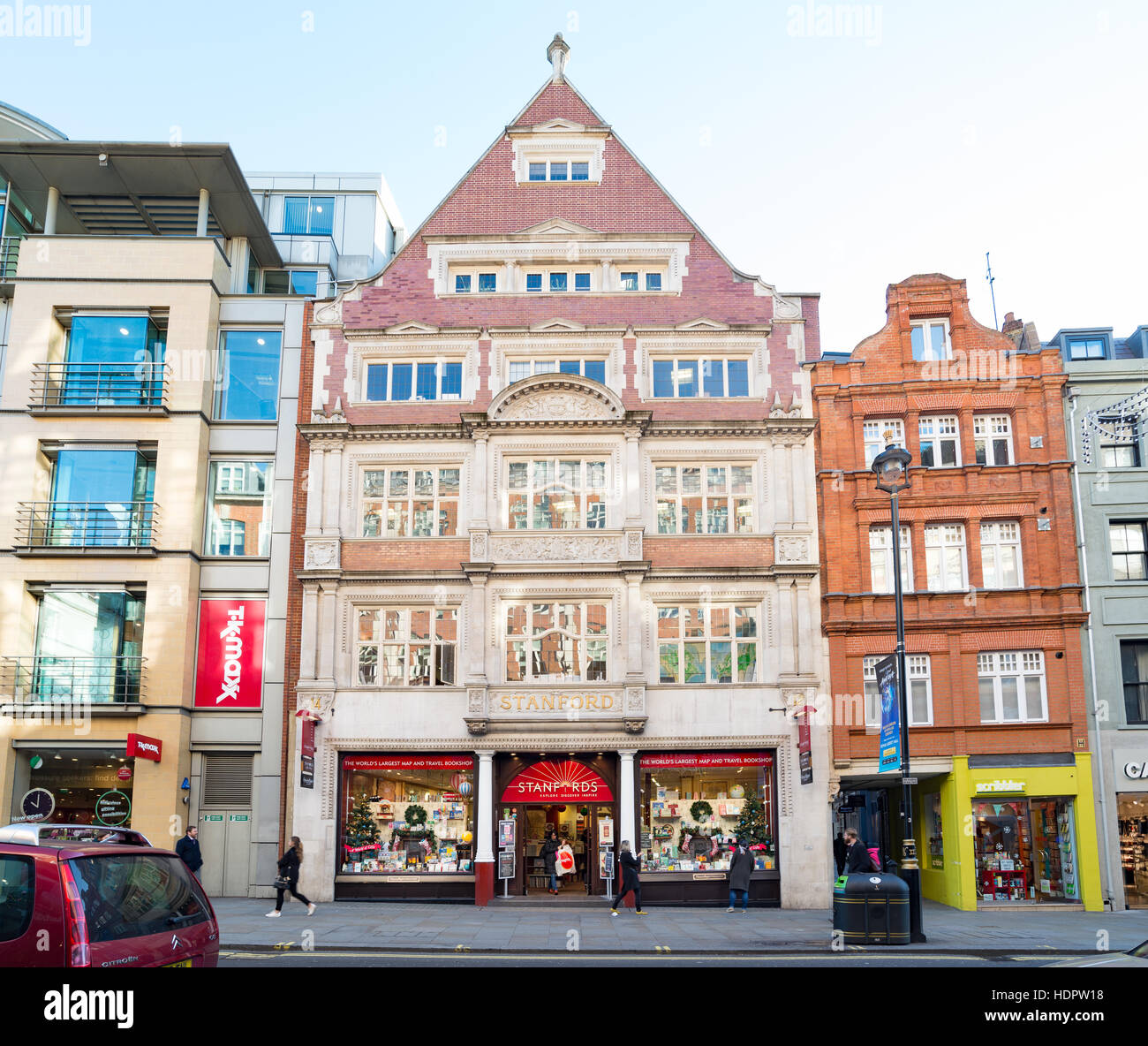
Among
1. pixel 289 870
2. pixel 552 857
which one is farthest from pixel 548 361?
pixel 289 870

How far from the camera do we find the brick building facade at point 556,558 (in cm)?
2620

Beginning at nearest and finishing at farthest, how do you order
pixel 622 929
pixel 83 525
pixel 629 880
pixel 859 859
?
pixel 859 859 < pixel 622 929 < pixel 629 880 < pixel 83 525

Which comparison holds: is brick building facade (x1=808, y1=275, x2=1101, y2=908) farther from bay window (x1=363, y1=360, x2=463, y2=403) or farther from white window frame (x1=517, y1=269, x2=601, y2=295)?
bay window (x1=363, y1=360, x2=463, y2=403)

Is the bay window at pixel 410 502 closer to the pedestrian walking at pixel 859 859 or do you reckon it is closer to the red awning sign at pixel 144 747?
the red awning sign at pixel 144 747

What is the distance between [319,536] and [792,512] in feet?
40.9

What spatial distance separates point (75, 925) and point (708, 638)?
21353 millimetres

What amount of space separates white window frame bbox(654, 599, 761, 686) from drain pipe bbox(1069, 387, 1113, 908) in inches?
339

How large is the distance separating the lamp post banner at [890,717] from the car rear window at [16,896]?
15.3 meters

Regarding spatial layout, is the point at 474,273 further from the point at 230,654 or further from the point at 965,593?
the point at 965,593

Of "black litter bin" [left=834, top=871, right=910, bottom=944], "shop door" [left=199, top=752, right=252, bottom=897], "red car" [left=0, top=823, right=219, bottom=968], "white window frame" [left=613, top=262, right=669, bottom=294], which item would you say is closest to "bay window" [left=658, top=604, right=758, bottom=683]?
"white window frame" [left=613, top=262, right=669, bottom=294]

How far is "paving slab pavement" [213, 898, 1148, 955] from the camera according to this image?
1802 cm

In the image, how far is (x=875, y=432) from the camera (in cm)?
2923

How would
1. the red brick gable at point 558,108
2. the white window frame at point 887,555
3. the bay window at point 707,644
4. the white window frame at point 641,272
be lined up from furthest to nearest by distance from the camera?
the red brick gable at point 558,108, the white window frame at point 641,272, the white window frame at point 887,555, the bay window at point 707,644

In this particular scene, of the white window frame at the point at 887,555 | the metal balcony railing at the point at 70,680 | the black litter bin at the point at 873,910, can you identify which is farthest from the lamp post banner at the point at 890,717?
the metal balcony railing at the point at 70,680
